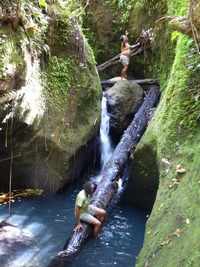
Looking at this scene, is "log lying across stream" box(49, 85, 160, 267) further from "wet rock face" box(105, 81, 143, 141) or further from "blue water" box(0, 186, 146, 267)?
"wet rock face" box(105, 81, 143, 141)

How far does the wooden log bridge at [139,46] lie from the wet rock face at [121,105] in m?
2.24

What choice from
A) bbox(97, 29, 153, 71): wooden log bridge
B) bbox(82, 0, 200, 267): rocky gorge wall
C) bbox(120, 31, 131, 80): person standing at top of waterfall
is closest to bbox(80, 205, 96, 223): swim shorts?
bbox(82, 0, 200, 267): rocky gorge wall

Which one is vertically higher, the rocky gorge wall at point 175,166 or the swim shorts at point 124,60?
the swim shorts at point 124,60

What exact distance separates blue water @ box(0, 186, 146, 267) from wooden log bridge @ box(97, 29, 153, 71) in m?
5.87

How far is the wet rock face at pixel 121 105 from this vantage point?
12.7 meters

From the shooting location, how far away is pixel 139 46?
49.7 feet

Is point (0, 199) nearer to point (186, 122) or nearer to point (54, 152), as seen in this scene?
point (54, 152)

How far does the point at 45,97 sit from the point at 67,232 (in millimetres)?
2928

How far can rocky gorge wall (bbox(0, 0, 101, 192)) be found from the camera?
8359 mm

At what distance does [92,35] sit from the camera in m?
16.2

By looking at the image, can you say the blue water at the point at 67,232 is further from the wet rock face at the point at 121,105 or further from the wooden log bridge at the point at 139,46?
the wooden log bridge at the point at 139,46

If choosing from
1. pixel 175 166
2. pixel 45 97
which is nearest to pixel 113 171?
pixel 45 97

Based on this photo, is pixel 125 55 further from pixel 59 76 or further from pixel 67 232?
pixel 67 232

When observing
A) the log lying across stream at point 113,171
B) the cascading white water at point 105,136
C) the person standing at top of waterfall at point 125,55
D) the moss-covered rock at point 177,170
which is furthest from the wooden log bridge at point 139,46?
the moss-covered rock at point 177,170
